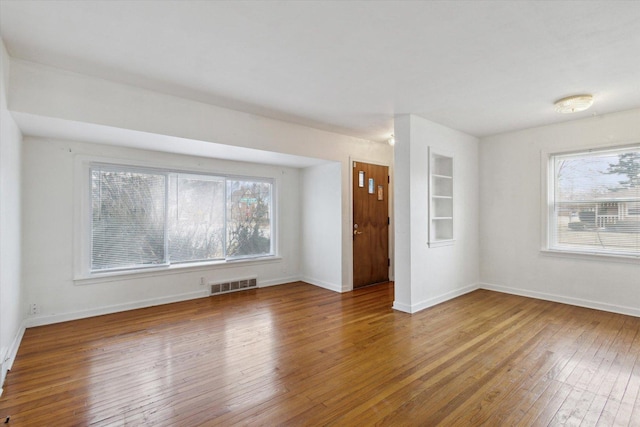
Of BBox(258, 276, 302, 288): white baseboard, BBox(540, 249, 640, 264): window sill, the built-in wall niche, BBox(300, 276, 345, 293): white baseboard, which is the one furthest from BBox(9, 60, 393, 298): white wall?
BBox(540, 249, 640, 264): window sill

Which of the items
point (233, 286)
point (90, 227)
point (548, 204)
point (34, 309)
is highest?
point (548, 204)

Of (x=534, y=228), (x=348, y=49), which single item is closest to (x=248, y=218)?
(x=348, y=49)

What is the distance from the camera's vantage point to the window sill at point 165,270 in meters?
3.78

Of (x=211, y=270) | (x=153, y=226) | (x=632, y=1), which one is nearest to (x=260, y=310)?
(x=211, y=270)

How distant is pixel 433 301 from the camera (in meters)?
4.25

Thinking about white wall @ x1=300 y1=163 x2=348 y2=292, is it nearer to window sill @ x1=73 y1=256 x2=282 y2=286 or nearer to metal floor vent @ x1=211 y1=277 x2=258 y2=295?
window sill @ x1=73 y1=256 x2=282 y2=286

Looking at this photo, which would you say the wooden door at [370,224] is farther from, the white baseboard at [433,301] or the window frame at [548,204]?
the window frame at [548,204]

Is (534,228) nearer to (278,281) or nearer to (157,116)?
(278,281)

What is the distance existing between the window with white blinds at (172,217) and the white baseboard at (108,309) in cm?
49

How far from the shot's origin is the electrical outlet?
3.42 metres

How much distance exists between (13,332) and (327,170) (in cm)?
428

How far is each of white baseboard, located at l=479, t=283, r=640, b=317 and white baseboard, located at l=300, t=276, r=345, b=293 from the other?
2.42 m

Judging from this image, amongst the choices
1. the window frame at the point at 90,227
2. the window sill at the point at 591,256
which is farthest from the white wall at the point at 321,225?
the window sill at the point at 591,256

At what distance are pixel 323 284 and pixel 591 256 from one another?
12.7ft
